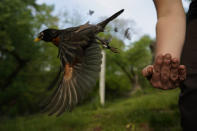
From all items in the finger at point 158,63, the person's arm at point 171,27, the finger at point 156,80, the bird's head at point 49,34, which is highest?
the bird's head at point 49,34

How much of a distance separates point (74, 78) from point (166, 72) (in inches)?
44.7

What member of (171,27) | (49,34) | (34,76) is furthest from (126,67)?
(171,27)

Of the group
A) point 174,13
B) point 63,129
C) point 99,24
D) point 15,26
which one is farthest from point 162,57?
point 15,26

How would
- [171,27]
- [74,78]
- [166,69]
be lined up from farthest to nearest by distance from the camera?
[74,78], [171,27], [166,69]

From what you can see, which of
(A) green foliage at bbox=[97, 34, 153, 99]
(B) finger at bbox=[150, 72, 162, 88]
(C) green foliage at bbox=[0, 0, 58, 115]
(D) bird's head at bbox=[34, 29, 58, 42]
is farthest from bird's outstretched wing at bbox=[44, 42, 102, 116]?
(A) green foliage at bbox=[97, 34, 153, 99]

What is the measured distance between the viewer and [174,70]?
2.05 ft

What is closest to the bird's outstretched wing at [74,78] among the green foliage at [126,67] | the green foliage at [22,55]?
the green foliage at [22,55]

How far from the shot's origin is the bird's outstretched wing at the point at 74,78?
1.38m

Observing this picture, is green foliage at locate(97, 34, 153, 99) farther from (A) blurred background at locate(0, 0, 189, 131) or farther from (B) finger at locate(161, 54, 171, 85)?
(B) finger at locate(161, 54, 171, 85)

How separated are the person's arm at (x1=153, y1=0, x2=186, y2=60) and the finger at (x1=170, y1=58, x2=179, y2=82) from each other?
3.2 inches

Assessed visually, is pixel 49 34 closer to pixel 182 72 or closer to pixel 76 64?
pixel 76 64

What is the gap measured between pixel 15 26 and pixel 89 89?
984cm

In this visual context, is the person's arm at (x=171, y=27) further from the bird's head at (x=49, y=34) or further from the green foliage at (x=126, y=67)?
the green foliage at (x=126, y=67)

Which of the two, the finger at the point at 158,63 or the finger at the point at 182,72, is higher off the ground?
the finger at the point at 158,63
